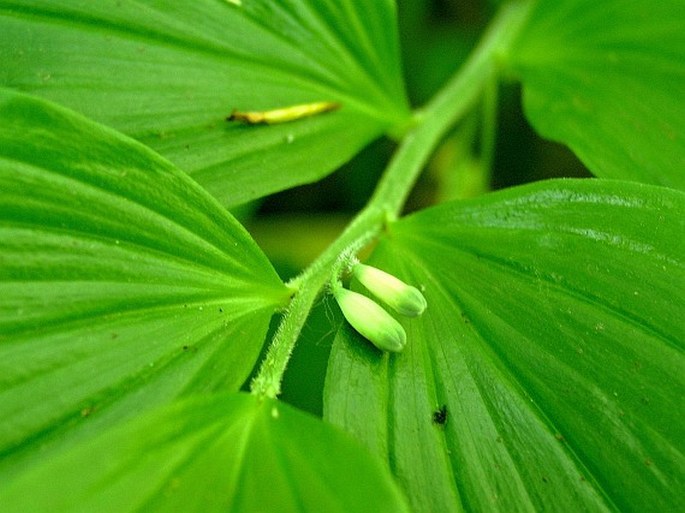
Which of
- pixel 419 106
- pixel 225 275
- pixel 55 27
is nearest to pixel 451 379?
pixel 225 275

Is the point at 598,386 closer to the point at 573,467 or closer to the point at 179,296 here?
the point at 573,467

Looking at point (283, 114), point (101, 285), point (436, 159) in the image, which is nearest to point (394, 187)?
point (283, 114)

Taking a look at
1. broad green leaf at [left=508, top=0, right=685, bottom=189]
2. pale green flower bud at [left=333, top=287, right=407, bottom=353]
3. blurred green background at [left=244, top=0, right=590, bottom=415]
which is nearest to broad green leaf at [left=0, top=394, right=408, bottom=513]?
pale green flower bud at [left=333, top=287, right=407, bottom=353]

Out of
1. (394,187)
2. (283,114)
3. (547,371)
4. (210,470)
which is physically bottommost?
(547,371)

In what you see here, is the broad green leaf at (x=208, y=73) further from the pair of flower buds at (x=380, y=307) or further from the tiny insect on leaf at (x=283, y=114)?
the pair of flower buds at (x=380, y=307)

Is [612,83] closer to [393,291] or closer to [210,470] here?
[393,291]

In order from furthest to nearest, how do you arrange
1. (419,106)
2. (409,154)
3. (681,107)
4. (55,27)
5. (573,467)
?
(419,106)
(409,154)
(681,107)
(55,27)
(573,467)

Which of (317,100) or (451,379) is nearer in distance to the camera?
(451,379)
